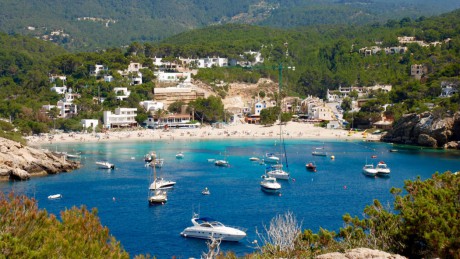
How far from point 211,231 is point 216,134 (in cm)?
4109

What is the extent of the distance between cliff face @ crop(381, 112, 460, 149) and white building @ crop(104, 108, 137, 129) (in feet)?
93.0

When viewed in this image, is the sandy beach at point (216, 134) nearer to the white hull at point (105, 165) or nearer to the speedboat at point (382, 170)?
the white hull at point (105, 165)

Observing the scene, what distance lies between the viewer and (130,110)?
68562 millimetres

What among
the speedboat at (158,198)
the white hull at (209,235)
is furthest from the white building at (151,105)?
the white hull at (209,235)

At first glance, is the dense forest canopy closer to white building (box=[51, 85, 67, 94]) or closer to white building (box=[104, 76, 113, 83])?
white building (box=[104, 76, 113, 83])

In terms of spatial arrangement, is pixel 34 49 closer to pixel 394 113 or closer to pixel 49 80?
pixel 49 80

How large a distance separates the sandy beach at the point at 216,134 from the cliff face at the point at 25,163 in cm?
1622

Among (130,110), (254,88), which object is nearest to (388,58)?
(254,88)

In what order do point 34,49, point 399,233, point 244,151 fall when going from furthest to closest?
1. point 34,49
2. point 244,151
3. point 399,233

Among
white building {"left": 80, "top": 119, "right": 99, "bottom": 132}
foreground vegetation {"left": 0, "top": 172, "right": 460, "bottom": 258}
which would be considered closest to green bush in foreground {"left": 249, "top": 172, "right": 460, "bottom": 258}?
foreground vegetation {"left": 0, "top": 172, "right": 460, "bottom": 258}

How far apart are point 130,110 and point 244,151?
20379mm

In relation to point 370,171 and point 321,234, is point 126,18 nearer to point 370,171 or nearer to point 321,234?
point 370,171

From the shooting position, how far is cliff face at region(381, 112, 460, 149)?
51.8 m

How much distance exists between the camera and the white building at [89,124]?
65188mm
